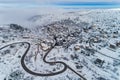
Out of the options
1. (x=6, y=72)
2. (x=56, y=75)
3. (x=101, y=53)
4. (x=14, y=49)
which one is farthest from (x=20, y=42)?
(x=101, y=53)

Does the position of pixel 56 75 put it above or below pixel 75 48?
below

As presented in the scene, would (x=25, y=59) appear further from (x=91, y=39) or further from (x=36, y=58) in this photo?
(x=91, y=39)

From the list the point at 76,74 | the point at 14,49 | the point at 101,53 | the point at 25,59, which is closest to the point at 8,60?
the point at 25,59

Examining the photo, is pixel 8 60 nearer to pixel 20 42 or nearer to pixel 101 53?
pixel 20 42

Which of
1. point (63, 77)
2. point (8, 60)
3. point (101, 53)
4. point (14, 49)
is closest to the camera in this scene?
point (63, 77)

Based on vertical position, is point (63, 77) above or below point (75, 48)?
below

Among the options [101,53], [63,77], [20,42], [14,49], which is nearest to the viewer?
[63,77]

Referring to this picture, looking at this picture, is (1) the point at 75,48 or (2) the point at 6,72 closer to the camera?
(2) the point at 6,72

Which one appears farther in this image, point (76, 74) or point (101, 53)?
point (101, 53)

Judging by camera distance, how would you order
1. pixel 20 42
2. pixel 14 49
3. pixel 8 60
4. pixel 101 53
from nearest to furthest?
pixel 8 60
pixel 101 53
pixel 14 49
pixel 20 42
